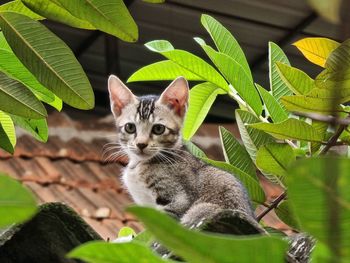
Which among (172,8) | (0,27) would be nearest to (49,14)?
(0,27)

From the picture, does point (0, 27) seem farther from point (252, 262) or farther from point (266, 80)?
point (266, 80)

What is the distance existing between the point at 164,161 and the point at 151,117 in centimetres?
22

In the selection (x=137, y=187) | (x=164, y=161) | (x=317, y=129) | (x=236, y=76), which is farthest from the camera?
(x=164, y=161)

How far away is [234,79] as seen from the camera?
149 cm

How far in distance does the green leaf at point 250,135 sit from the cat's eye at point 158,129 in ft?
4.82

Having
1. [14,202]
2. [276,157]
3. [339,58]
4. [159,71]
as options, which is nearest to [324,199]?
[14,202]

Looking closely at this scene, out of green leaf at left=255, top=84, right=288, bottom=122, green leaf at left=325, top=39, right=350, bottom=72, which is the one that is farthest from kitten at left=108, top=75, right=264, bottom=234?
green leaf at left=325, top=39, right=350, bottom=72

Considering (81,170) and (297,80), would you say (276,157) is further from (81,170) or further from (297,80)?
(81,170)

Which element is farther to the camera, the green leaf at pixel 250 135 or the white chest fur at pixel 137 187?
the white chest fur at pixel 137 187

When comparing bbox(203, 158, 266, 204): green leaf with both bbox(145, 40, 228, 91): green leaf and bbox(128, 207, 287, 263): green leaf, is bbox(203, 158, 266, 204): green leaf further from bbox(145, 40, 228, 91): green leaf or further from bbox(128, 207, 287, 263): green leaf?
bbox(128, 207, 287, 263): green leaf

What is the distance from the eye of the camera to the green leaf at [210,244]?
49 cm

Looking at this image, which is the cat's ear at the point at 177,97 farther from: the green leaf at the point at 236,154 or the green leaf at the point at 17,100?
the green leaf at the point at 17,100

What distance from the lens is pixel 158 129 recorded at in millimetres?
3031

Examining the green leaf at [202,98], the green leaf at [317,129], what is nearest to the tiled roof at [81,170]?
the green leaf at [202,98]
